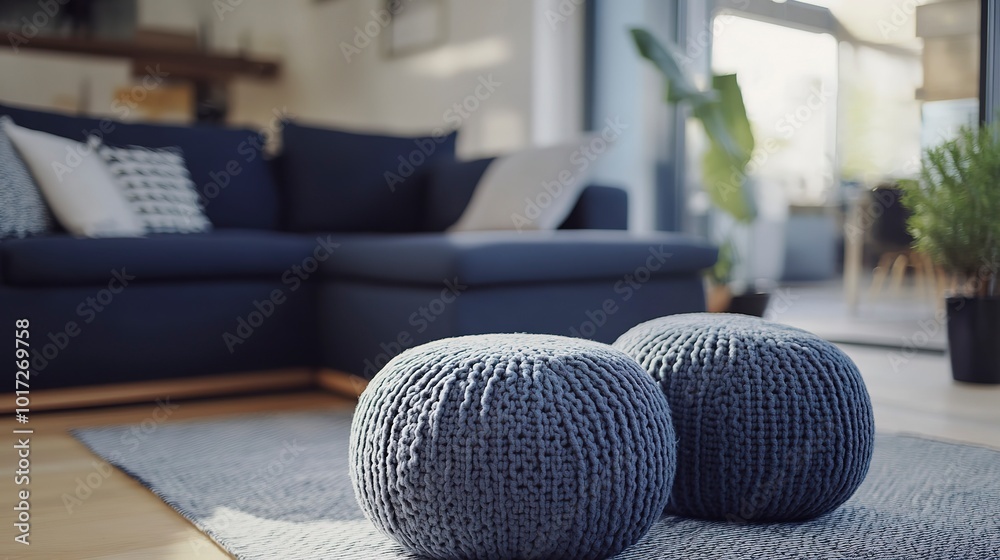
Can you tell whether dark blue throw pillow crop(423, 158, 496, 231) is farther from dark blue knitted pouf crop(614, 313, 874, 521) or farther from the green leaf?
dark blue knitted pouf crop(614, 313, 874, 521)

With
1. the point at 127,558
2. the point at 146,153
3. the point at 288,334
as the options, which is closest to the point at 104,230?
the point at 146,153

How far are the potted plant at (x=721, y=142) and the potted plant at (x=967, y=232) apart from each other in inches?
35.7

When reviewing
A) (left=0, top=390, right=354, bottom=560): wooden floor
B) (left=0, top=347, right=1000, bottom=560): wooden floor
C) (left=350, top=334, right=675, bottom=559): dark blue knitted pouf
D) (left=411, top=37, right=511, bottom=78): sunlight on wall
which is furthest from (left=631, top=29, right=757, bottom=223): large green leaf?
(left=350, top=334, right=675, bottom=559): dark blue knitted pouf

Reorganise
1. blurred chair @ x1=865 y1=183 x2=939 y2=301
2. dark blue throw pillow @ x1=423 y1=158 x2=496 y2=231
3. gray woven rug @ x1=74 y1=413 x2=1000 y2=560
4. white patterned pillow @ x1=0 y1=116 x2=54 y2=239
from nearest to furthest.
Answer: gray woven rug @ x1=74 y1=413 x2=1000 y2=560 < white patterned pillow @ x1=0 y1=116 x2=54 y2=239 < dark blue throw pillow @ x1=423 y1=158 x2=496 y2=231 < blurred chair @ x1=865 y1=183 x2=939 y2=301

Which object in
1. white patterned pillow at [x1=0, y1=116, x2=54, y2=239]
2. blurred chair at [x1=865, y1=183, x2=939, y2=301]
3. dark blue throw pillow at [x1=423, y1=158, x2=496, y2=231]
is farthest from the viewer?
blurred chair at [x1=865, y1=183, x2=939, y2=301]

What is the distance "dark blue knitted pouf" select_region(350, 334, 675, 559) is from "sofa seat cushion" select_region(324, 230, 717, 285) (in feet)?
3.57

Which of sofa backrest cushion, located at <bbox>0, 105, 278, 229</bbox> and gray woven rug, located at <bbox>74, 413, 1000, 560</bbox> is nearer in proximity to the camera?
gray woven rug, located at <bbox>74, 413, 1000, 560</bbox>

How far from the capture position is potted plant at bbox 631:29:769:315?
3785 mm

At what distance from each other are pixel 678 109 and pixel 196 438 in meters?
3.06

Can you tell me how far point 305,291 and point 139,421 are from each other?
670 millimetres

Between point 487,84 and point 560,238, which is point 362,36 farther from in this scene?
point 560,238

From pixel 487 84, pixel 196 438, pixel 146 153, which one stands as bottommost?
pixel 196 438

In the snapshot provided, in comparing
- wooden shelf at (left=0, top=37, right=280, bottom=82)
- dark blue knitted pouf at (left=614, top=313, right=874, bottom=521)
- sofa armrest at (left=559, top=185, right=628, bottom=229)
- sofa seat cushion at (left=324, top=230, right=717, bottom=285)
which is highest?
wooden shelf at (left=0, top=37, right=280, bottom=82)

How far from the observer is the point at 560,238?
2.60m
